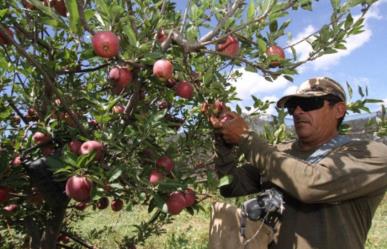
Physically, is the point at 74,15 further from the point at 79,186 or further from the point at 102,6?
the point at 79,186

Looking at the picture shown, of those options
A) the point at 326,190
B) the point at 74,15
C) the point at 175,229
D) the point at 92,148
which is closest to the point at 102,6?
the point at 74,15

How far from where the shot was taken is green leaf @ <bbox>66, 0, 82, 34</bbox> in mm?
1380

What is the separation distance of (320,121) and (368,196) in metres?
0.43

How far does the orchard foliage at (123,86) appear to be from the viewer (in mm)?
1629

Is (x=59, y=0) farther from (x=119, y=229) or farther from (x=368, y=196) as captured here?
(x=119, y=229)

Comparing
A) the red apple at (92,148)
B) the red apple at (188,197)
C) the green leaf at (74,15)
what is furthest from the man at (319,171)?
the green leaf at (74,15)

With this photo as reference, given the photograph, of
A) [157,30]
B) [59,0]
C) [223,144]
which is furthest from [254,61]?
[59,0]

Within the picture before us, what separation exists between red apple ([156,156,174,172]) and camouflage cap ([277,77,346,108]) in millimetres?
808

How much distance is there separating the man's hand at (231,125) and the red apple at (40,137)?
808 millimetres

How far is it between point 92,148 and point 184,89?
1.66 ft

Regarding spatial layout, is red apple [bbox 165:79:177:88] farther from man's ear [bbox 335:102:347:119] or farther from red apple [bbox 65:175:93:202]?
man's ear [bbox 335:102:347:119]

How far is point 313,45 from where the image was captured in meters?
1.84

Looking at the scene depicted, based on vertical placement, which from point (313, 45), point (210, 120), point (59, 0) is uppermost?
point (59, 0)

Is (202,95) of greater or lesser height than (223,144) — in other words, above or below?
above
